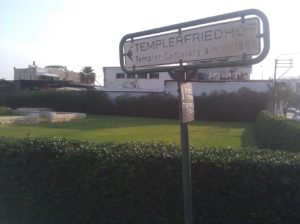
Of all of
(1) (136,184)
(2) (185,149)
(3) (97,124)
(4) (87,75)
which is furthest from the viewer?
(4) (87,75)

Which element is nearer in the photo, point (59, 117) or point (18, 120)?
point (18, 120)

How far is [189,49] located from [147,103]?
4581 centimetres

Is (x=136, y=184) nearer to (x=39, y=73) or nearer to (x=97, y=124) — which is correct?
(x=97, y=124)

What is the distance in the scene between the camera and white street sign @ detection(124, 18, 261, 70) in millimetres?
3738

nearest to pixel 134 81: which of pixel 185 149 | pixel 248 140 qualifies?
pixel 248 140

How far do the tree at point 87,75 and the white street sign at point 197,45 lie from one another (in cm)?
9576

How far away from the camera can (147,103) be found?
49875 millimetres

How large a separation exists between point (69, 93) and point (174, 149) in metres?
50.3

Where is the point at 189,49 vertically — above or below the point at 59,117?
above

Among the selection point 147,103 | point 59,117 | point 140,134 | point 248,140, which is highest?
point 147,103

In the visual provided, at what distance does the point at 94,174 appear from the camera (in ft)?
18.1

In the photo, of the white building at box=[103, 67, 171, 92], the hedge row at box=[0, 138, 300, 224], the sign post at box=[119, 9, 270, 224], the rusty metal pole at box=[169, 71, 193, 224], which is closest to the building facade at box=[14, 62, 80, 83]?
the white building at box=[103, 67, 171, 92]

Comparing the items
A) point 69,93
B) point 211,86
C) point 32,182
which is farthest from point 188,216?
point 69,93

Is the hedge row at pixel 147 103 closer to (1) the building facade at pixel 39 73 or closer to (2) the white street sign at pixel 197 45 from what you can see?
(1) the building facade at pixel 39 73
